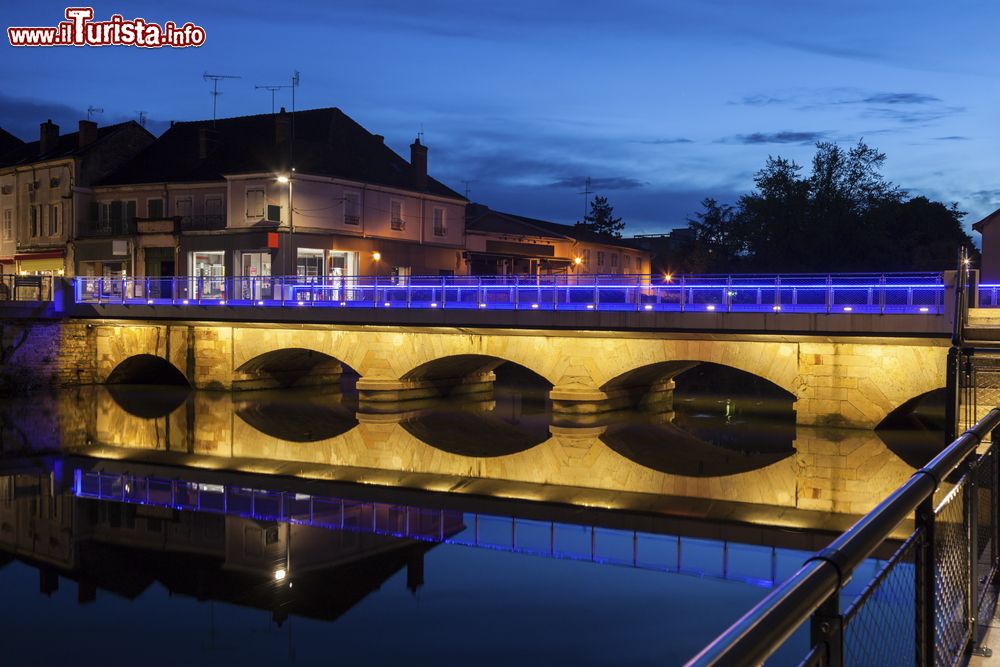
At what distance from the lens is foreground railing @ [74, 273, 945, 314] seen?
87.0ft

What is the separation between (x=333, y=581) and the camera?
14336mm

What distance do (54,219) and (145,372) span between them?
12982mm

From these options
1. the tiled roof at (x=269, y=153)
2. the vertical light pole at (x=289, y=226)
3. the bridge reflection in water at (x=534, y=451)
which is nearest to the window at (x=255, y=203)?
the tiled roof at (x=269, y=153)

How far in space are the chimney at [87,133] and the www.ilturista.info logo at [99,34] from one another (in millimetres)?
9077

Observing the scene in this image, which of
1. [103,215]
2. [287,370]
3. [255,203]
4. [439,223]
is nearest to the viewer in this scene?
[287,370]

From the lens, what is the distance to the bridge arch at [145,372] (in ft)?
140

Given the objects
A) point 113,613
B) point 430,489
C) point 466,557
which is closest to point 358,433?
point 430,489

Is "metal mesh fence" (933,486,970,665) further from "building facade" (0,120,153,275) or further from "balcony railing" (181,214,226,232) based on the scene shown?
"building facade" (0,120,153,275)

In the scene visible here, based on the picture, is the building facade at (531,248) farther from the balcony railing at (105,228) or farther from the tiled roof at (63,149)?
the tiled roof at (63,149)

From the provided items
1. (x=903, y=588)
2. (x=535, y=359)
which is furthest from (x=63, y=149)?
(x=903, y=588)

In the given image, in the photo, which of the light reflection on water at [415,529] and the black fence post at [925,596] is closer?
the black fence post at [925,596]

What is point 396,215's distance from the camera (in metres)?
47.8

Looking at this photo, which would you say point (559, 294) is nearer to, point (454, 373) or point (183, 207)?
point (454, 373)

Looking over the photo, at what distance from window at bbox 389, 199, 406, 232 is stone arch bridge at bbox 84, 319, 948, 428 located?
7486 mm
